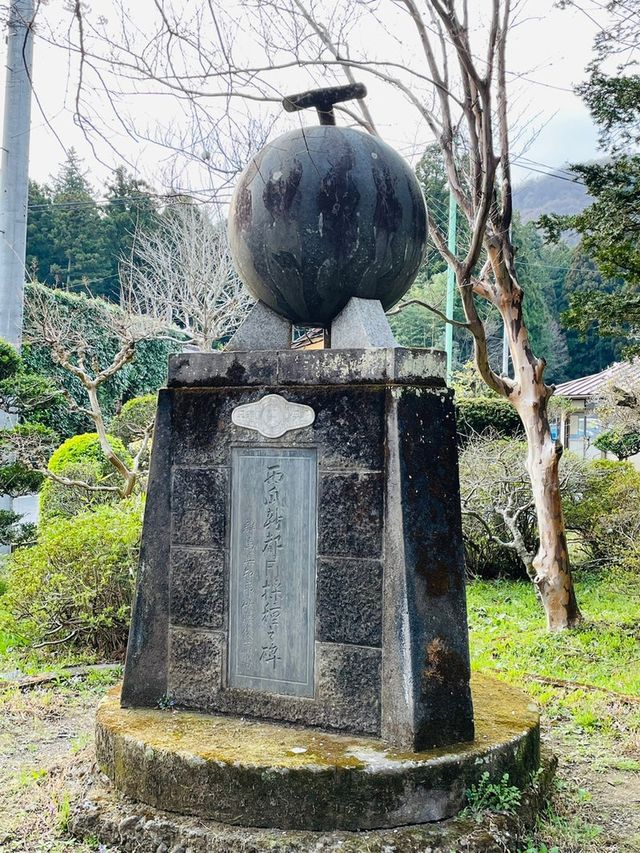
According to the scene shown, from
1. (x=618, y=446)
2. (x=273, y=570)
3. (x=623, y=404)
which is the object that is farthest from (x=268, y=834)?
(x=618, y=446)

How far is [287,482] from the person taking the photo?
3.68 m

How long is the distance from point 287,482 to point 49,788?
1783 mm

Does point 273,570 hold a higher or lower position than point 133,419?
lower

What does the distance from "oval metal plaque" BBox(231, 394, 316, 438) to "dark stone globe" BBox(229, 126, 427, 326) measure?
0.52 metres

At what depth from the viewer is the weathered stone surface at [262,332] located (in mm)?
4000

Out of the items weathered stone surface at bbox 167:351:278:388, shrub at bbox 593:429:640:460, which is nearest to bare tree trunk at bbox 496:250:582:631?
weathered stone surface at bbox 167:351:278:388

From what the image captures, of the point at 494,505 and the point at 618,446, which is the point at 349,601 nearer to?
the point at 494,505

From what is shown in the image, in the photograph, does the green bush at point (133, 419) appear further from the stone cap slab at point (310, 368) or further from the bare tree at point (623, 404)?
the stone cap slab at point (310, 368)

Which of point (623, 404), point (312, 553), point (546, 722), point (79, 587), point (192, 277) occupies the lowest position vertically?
point (546, 722)

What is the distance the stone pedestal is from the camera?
3.41 metres

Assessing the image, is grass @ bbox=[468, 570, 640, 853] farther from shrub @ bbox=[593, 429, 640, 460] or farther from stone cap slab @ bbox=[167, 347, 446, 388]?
shrub @ bbox=[593, 429, 640, 460]

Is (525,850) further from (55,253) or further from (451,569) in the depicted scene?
(55,253)

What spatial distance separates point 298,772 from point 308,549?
0.94 metres

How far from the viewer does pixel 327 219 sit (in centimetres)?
367
